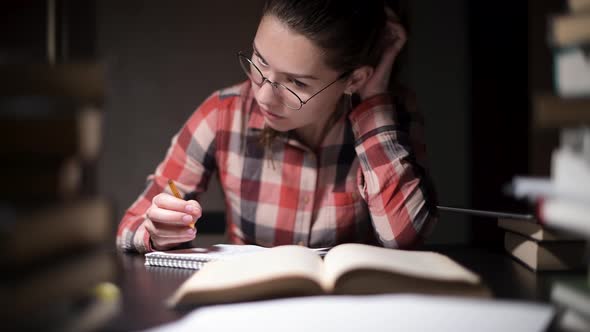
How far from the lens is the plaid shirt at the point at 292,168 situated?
1.46 metres

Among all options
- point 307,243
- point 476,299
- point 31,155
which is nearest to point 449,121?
point 307,243

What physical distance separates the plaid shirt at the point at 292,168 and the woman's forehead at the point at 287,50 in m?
0.28

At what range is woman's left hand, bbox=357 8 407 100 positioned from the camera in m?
1.49

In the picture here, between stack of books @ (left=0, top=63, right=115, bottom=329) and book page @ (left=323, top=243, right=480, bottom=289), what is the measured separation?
0.34 metres

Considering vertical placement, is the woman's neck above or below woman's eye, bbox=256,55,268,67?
below

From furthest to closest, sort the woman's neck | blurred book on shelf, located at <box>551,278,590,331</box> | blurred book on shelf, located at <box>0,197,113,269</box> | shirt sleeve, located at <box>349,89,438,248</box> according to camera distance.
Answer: the woman's neck, shirt sleeve, located at <box>349,89,438,248</box>, blurred book on shelf, located at <box>551,278,590,331</box>, blurred book on shelf, located at <box>0,197,113,269</box>

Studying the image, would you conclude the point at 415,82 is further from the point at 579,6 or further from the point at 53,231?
the point at 53,231

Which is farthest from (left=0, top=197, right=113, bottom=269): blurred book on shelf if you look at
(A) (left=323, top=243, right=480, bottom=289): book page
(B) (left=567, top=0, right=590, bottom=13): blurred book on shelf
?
(B) (left=567, top=0, right=590, bottom=13): blurred book on shelf

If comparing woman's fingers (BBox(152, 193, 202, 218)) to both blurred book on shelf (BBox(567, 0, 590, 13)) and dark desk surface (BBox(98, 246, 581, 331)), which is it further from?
blurred book on shelf (BBox(567, 0, 590, 13))

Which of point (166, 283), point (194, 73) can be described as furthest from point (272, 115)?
point (194, 73)

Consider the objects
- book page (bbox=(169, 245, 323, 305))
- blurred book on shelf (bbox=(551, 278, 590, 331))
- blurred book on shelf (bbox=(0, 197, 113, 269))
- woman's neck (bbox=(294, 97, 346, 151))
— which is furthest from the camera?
woman's neck (bbox=(294, 97, 346, 151))

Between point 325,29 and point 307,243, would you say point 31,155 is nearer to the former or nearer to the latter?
point 325,29

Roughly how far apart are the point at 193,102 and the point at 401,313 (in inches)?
65.3

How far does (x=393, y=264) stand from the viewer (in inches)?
31.6
